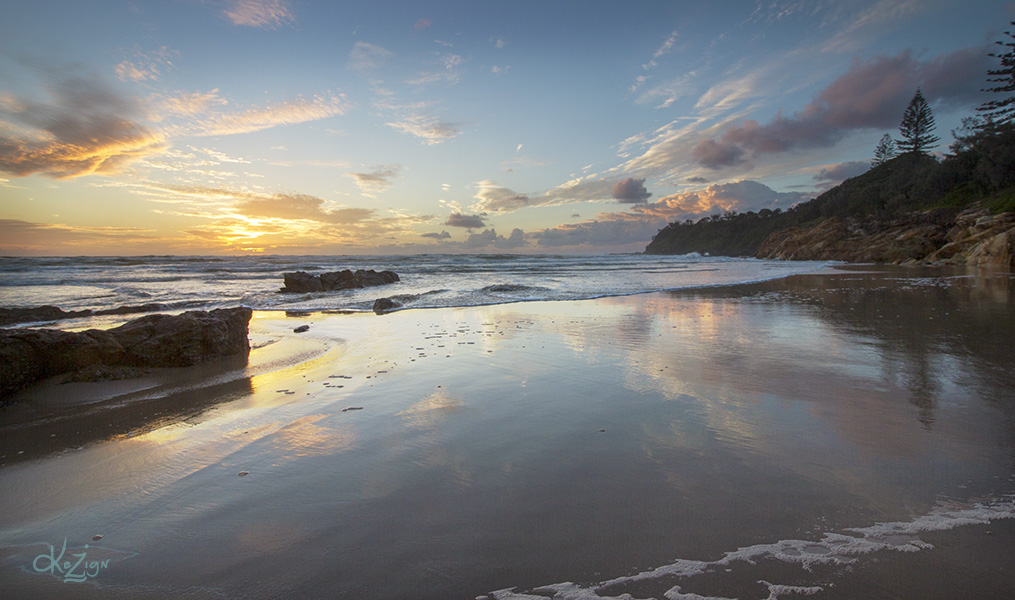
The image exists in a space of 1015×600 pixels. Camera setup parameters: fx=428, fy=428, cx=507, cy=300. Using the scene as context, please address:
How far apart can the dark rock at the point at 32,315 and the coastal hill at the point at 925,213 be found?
106 ft

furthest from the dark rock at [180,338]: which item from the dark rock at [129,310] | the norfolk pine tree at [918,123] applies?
the norfolk pine tree at [918,123]

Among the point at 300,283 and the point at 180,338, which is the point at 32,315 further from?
the point at 300,283

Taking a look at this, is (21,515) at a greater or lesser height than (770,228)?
lesser

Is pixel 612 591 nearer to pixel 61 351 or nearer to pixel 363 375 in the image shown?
pixel 363 375

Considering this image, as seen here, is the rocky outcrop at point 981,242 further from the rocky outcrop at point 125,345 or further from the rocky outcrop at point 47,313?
the rocky outcrop at point 47,313

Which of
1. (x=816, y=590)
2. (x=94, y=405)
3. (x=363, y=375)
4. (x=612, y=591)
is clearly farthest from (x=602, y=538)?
(x=94, y=405)

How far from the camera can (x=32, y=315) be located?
9375 mm

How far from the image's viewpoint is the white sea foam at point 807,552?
1.61m

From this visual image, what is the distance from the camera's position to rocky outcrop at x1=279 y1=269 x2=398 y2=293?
1672 cm

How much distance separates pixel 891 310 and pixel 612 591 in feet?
33.0

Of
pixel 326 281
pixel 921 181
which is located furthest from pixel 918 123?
pixel 326 281

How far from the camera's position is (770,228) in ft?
351
